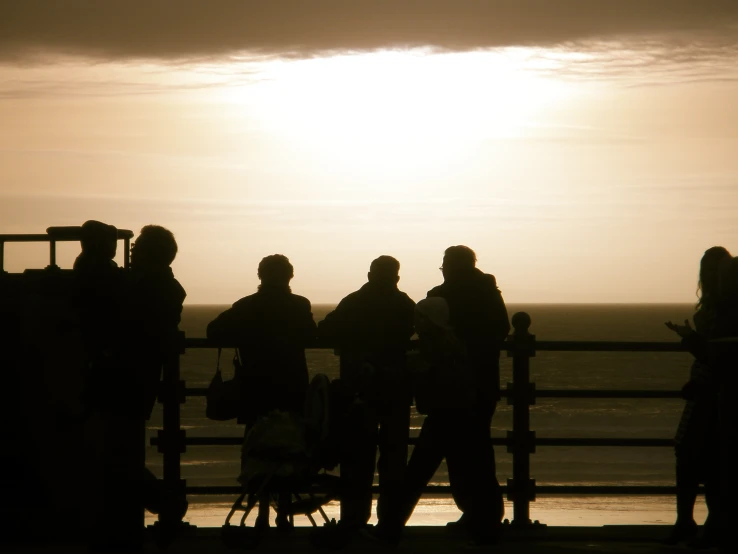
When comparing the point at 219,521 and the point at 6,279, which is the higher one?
the point at 6,279

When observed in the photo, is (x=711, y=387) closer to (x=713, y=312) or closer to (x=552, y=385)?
(x=713, y=312)

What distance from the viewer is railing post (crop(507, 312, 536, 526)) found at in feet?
24.7

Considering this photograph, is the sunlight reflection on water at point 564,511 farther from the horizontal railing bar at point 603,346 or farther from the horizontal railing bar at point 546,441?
the horizontal railing bar at point 603,346

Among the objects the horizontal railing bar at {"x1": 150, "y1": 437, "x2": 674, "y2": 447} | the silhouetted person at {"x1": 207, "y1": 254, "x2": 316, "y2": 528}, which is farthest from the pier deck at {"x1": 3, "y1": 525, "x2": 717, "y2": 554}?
the horizontal railing bar at {"x1": 150, "y1": 437, "x2": 674, "y2": 447}

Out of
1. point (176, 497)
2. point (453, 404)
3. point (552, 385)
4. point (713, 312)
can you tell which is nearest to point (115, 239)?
point (176, 497)

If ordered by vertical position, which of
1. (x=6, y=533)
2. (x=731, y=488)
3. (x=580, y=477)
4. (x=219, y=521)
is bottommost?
(x=580, y=477)

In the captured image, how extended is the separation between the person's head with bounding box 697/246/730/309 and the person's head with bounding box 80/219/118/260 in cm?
349

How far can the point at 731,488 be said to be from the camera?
5.25 metres

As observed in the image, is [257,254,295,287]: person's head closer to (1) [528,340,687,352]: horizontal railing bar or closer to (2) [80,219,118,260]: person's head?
(2) [80,219,118,260]: person's head

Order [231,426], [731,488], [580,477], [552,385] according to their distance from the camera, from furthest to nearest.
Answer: [552,385] → [231,426] → [580,477] → [731,488]

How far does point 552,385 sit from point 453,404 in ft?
192

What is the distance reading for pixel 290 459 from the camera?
21.0ft

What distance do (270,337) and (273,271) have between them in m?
0.42

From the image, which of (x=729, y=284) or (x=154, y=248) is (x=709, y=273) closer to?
(x=729, y=284)
